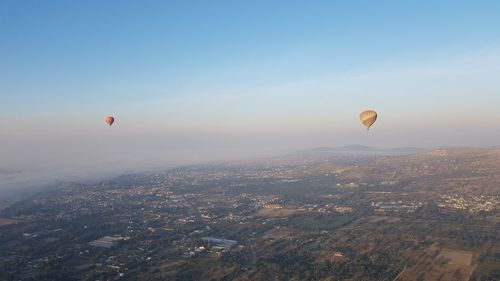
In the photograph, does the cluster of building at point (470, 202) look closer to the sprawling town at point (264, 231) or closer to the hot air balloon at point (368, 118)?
the sprawling town at point (264, 231)

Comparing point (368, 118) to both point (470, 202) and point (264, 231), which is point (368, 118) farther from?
point (470, 202)

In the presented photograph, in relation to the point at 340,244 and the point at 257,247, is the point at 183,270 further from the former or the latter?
the point at 340,244

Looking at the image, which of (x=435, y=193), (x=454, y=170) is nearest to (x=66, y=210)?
(x=435, y=193)

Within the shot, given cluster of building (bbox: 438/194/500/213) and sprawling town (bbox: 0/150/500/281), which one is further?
cluster of building (bbox: 438/194/500/213)

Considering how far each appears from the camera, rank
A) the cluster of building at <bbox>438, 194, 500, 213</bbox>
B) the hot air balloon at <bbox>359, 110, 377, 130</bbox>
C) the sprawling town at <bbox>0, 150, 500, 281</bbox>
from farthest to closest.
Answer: the cluster of building at <bbox>438, 194, 500, 213</bbox>, the hot air balloon at <bbox>359, 110, 377, 130</bbox>, the sprawling town at <bbox>0, 150, 500, 281</bbox>

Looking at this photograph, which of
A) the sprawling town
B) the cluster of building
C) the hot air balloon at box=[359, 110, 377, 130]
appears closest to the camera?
the sprawling town

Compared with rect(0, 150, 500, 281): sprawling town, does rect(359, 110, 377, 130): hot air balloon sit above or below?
above

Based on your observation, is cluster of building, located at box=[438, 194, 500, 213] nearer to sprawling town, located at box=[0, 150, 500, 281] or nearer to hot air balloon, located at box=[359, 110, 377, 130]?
sprawling town, located at box=[0, 150, 500, 281]

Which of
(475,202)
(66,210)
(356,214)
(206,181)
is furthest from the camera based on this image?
(206,181)

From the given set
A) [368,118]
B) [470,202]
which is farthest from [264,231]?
[470,202]

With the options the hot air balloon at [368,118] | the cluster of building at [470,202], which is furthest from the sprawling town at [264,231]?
the hot air balloon at [368,118]

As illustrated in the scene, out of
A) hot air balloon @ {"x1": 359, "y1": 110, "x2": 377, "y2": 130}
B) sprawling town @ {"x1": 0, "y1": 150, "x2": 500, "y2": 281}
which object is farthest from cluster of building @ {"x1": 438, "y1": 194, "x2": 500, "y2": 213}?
hot air balloon @ {"x1": 359, "y1": 110, "x2": 377, "y2": 130}
